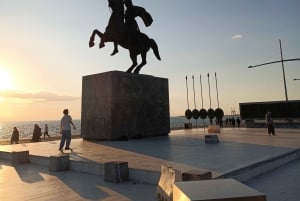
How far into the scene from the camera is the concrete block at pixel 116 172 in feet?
20.8

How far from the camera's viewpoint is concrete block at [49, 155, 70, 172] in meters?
7.94

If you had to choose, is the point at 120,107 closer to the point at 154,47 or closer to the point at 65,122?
the point at 65,122

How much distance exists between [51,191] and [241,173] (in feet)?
13.1

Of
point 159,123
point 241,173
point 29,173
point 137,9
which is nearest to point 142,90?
point 159,123

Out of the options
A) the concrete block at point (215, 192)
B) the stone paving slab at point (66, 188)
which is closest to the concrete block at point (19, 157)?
the stone paving slab at point (66, 188)

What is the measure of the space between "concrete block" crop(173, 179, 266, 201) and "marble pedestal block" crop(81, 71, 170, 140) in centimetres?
1097

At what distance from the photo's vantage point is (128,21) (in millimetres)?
15305

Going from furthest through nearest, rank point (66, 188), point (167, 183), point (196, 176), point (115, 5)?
point (115, 5), point (66, 188), point (196, 176), point (167, 183)

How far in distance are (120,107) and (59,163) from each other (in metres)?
6.58

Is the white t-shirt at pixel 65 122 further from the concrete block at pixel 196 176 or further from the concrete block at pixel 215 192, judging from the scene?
the concrete block at pixel 215 192

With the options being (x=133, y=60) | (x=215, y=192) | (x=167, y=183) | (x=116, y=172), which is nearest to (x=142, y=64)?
(x=133, y=60)

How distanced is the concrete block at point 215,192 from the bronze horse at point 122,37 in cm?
1254

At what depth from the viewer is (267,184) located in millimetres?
5848

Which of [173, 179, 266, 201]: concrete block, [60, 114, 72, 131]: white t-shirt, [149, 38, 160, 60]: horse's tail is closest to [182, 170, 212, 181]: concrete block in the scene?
[173, 179, 266, 201]: concrete block
